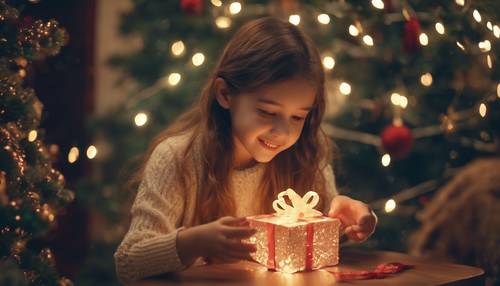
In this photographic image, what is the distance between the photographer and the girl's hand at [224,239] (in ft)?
5.60

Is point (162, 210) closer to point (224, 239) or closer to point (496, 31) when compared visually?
point (224, 239)

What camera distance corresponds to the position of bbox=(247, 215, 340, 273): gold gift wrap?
1.80 m

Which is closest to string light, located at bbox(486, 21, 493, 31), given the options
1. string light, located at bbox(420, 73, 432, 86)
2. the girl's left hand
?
the girl's left hand

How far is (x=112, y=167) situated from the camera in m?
4.57

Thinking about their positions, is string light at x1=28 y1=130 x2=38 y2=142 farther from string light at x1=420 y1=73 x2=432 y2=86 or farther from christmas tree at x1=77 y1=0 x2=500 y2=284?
string light at x1=420 y1=73 x2=432 y2=86

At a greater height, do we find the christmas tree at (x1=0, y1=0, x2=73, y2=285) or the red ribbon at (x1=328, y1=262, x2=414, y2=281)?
the christmas tree at (x1=0, y1=0, x2=73, y2=285)

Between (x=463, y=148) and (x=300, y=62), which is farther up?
(x=300, y=62)

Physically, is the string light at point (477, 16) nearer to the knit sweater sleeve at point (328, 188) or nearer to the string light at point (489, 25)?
the string light at point (489, 25)

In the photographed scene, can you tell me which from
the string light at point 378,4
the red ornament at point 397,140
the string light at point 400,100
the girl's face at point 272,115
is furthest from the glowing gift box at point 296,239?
the string light at point 400,100

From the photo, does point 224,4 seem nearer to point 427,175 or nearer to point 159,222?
point 427,175

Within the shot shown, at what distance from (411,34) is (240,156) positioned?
79cm

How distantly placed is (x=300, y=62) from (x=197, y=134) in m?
0.33

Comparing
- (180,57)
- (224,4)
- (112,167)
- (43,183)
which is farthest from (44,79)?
(43,183)

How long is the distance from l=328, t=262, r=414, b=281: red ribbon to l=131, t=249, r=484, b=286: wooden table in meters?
0.02
